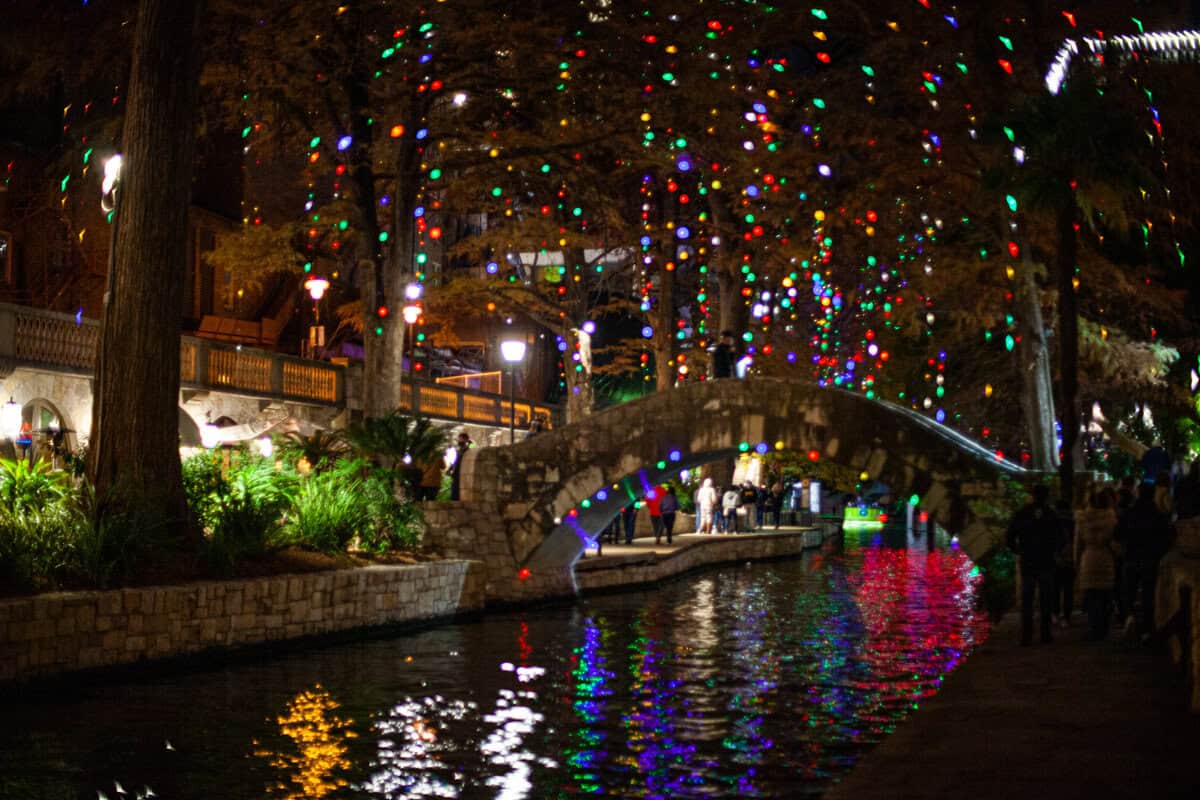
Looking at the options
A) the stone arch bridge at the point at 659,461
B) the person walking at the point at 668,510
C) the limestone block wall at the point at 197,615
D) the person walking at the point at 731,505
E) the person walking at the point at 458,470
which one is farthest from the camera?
the person walking at the point at 731,505

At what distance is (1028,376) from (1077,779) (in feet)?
70.9

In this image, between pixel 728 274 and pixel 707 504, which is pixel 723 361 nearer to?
pixel 728 274

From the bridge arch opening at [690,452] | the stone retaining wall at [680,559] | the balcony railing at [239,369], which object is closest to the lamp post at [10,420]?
the balcony railing at [239,369]

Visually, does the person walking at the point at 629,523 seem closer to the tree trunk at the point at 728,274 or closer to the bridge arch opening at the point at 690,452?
the tree trunk at the point at 728,274

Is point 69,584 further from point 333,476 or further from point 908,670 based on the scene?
point 908,670

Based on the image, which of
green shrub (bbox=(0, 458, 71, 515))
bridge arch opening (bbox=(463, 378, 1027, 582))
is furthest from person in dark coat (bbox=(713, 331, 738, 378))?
green shrub (bbox=(0, 458, 71, 515))

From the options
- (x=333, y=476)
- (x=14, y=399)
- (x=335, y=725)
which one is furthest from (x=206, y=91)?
(x=335, y=725)

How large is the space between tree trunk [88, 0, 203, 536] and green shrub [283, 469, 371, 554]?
3.33 meters

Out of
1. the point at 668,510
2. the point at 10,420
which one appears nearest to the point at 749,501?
the point at 668,510

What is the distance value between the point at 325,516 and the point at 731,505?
898 inches

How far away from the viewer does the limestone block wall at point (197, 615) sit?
15328 millimetres

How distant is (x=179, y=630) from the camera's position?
57.6 ft

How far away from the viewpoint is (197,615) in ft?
58.6

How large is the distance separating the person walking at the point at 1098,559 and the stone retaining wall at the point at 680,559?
14.5 m
